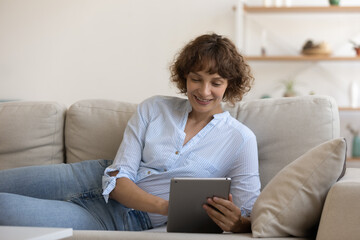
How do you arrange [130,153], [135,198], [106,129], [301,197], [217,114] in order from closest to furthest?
[301,197], [135,198], [130,153], [217,114], [106,129]

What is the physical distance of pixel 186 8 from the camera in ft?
16.0

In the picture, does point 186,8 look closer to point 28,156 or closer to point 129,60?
point 129,60

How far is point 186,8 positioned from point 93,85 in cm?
109

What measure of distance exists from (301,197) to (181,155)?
0.64m

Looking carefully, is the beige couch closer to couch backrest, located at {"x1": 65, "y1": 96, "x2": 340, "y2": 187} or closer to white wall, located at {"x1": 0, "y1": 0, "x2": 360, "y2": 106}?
couch backrest, located at {"x1": 65, "y1": 96, "x2": 340, "y2": 187}

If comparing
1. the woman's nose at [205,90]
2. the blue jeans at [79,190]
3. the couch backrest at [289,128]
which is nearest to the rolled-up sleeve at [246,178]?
the couch backrest at [289,128]

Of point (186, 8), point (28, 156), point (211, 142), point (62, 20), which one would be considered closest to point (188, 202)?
point (211, 142)

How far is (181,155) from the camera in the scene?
208 cm

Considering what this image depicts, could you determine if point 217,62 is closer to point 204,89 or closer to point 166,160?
point 204,89

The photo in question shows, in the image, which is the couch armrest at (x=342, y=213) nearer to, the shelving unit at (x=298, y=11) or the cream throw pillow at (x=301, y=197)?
the cream throw pillow at (x=301, y=197)

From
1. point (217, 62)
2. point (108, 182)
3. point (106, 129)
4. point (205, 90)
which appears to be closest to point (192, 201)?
point (108, 182)

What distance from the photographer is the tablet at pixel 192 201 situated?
5.27ft

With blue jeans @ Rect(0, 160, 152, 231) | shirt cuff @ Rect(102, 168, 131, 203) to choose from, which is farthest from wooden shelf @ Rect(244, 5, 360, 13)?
shirt cuff @ Rect(102, 168, 131, 203)

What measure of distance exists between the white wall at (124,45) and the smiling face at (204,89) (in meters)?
2.66
